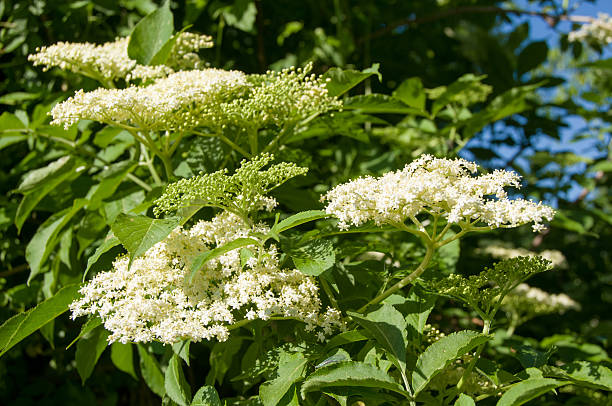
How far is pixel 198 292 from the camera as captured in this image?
1239mm

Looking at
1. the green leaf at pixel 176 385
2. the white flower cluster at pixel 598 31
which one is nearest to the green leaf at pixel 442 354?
the green leaf at pixel 176 385

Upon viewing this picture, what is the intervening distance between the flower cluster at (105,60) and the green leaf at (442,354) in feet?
3.61

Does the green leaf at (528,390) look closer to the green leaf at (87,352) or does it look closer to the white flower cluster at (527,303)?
the green leaf at (87,352)

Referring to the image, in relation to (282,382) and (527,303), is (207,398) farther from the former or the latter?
(527,303)

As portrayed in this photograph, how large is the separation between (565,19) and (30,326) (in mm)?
3159

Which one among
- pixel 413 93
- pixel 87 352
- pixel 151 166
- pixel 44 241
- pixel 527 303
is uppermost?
pixel 413 93

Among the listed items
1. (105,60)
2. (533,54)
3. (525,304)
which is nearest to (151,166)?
(105,60)

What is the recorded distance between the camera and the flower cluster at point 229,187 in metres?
1.22

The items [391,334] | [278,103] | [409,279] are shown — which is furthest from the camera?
[278,103]

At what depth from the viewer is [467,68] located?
3.60 m

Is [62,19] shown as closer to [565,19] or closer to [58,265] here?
[58,265]

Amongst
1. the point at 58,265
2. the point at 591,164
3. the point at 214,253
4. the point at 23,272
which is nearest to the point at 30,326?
the point at 214,253

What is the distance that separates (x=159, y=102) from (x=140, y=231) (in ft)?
1.18

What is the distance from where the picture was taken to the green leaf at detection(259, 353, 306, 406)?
111 centimetres
